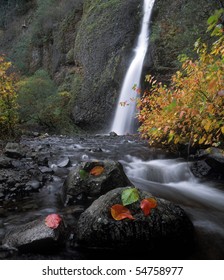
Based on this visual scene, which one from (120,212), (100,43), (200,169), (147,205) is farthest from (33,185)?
(100,43)

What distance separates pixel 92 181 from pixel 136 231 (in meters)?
1.71

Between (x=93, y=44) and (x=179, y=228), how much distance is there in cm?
1559

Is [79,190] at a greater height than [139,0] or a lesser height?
lesser

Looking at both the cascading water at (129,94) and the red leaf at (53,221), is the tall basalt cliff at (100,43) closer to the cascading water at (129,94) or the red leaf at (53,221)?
the cascading water at (129,94)

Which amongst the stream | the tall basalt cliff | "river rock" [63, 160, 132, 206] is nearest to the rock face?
the tall basalt cliff

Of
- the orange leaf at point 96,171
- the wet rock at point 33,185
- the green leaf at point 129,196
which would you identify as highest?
the green leaf at point 129,196

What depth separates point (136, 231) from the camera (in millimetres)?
3312

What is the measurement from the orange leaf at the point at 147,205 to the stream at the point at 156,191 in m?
0.72

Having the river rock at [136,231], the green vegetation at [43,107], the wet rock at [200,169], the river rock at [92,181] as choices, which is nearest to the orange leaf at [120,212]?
the river rock at [136,231]

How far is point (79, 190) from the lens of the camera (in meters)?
4.82

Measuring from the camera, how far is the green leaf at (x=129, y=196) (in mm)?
3415

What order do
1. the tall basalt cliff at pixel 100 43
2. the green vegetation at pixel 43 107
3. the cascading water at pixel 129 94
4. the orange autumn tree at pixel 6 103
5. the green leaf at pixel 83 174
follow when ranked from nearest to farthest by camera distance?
the green leaf at pixel 83 174, the orange autumn tree at pixel 6 103, the tall basalt cliff at pixel 100 43, the cascading water at pixel 129 94, the green vegetation at pixel 43 107
